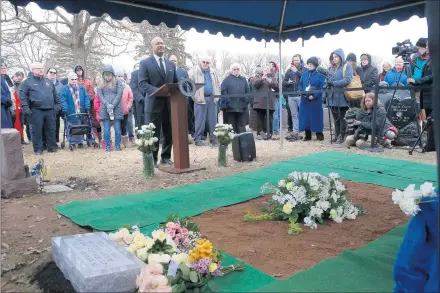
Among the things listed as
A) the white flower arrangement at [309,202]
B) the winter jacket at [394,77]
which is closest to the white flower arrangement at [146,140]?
the white flower arrangement at [309,202]

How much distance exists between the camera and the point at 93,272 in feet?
6.84

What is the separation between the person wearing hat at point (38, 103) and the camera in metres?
7.64

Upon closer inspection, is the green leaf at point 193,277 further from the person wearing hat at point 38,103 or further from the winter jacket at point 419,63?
the person wearing hat at point 38,103

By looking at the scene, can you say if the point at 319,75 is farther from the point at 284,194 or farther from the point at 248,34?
the point at 284,194

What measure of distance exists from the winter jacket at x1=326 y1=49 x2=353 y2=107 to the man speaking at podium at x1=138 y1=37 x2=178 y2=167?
3.59 metres

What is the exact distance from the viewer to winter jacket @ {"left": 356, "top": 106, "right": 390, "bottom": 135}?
7387mm

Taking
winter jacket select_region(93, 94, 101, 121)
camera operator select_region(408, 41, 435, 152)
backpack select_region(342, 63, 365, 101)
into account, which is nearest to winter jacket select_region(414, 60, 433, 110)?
camera operator select_region(408, 41, 435, 152)

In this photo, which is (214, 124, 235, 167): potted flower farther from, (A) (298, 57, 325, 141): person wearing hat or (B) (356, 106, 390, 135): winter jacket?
(B) (356, 106, 390, 135): winter jacket

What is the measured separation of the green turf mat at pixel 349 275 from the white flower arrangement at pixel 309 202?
632 millimetres

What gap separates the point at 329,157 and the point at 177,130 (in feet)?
8.45

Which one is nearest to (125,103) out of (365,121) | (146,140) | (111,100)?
(111,100)

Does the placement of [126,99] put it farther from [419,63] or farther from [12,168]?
[419,63]

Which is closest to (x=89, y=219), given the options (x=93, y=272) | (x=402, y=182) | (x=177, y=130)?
(x=93, y=272)

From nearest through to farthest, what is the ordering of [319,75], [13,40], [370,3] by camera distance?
1. [370,3]
2. [319,75]
3. [13,40]
